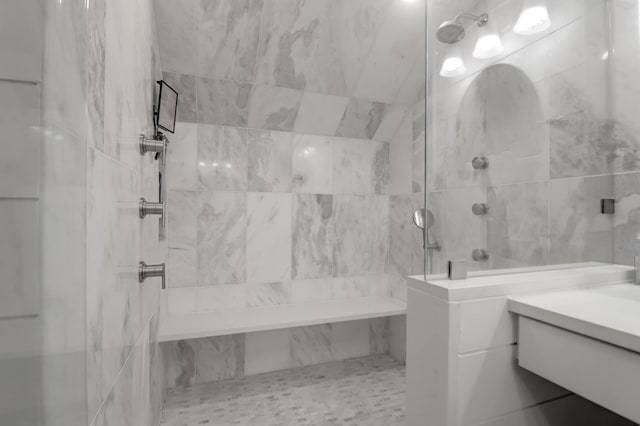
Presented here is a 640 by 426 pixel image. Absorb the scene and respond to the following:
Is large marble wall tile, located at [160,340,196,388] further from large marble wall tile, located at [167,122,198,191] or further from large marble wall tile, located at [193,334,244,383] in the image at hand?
large marble wall tile, located at [167,122,198,191]

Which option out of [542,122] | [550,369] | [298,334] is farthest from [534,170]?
[298,334]

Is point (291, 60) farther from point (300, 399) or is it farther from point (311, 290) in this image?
point (300, 399)

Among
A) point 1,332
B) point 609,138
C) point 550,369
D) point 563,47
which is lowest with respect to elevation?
point 550,369

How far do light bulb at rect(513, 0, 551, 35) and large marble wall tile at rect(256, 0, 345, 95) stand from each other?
0.94 m

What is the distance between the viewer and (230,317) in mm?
1957

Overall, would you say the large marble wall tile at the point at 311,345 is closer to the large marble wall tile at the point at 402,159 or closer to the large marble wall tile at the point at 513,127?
the large marble wall tile at the point at 402,159

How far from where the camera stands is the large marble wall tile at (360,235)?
92.9 inches

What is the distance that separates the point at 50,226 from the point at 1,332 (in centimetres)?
14

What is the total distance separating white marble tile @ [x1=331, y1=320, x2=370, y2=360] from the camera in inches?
92.6

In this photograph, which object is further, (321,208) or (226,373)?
(321,208)

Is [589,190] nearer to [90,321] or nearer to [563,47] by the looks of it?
[563,47]

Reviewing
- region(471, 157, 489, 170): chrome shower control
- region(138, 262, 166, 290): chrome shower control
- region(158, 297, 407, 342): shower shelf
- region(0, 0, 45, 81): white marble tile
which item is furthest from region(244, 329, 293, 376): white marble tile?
region(0, 0, 45, 81): white marble tile

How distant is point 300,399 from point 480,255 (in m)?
1.47

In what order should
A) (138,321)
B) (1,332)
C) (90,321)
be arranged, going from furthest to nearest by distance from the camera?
1. (138,321)
2. (90,321)
3. (1,332)
